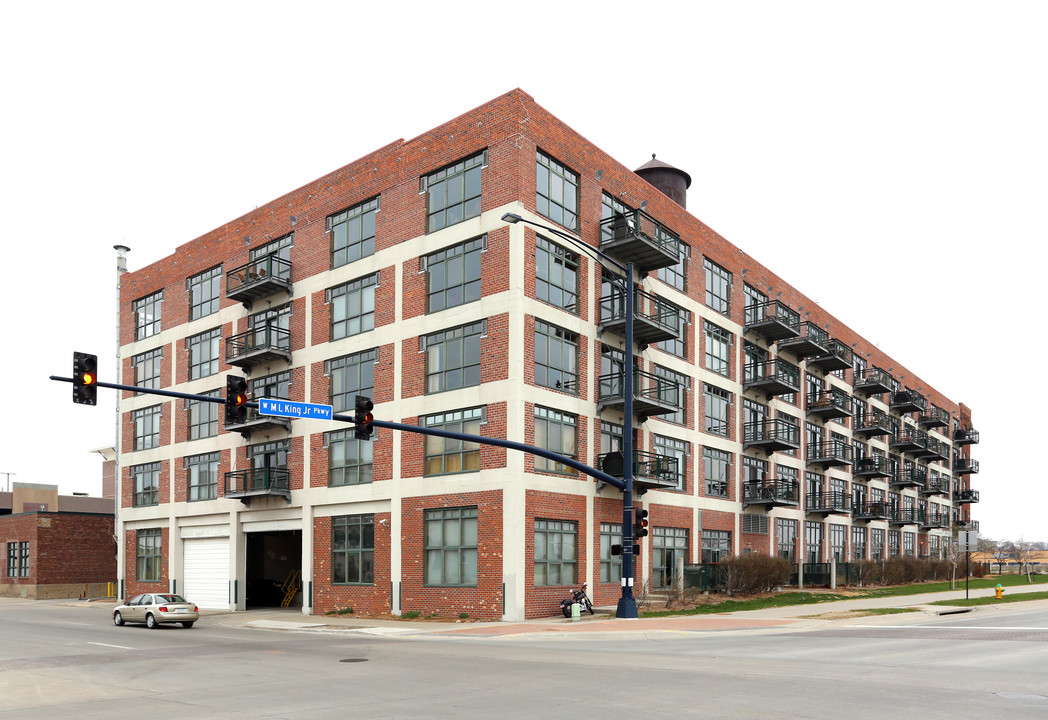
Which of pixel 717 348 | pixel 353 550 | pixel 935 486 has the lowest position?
pixel 935 486

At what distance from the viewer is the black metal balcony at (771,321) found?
4869 centimetres

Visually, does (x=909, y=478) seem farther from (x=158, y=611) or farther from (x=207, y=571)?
(x=158, y=611)

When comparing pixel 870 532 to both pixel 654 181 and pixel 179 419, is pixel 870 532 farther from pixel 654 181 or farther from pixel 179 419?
pixel 179 419

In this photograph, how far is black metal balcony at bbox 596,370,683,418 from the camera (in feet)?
117

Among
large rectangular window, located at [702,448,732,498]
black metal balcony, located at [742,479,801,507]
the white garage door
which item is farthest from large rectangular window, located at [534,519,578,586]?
the white garage door

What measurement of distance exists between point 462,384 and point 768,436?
20.9m

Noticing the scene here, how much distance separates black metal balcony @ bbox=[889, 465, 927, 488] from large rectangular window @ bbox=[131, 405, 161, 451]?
167 ft

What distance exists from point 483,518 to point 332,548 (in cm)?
897

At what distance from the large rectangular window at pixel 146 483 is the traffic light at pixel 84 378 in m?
31.1

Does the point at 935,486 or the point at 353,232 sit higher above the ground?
the point at 353,232

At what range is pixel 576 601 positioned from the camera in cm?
3166

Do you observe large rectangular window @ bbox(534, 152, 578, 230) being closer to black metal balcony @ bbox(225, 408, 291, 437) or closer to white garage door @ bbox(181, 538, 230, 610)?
black metal balcony @ bbox(225, 408, 291, 437)

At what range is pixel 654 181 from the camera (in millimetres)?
49156

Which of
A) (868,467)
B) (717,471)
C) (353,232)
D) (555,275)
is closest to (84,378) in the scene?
(555,275)
